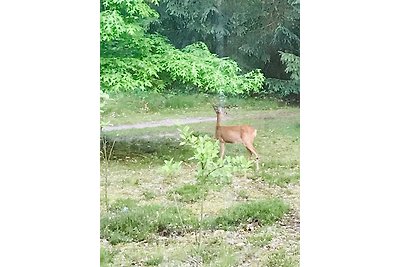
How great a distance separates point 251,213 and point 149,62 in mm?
792

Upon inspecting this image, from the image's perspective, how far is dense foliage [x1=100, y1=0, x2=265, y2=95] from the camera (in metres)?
2.77

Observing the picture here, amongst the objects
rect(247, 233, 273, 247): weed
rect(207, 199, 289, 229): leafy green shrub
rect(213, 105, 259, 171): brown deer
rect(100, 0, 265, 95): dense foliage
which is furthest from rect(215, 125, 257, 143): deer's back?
rect(247, 233, 273, 247): weed

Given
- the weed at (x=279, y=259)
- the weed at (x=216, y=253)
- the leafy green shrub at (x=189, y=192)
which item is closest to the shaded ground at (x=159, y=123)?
the leafy green shrub at (x=189, y=192)

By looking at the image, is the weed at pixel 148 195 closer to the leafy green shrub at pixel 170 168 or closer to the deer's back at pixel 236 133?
the leafy green shrub at pixel 170 168

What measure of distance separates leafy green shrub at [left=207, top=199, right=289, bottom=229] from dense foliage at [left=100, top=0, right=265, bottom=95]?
1.60 feet

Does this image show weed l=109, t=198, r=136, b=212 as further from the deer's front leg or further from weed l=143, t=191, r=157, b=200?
the deer's front leg

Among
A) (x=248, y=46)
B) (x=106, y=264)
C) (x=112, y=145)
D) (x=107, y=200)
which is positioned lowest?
(x=106, y=264)

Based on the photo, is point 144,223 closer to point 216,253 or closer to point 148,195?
point 148,195

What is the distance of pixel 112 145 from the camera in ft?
9.12

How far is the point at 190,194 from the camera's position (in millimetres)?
2758
